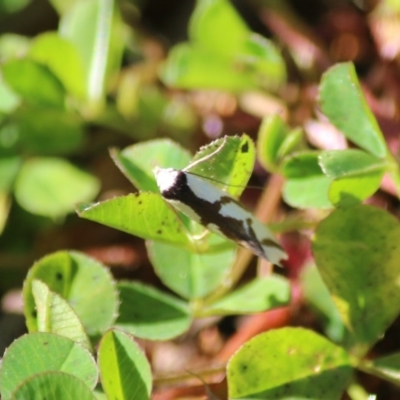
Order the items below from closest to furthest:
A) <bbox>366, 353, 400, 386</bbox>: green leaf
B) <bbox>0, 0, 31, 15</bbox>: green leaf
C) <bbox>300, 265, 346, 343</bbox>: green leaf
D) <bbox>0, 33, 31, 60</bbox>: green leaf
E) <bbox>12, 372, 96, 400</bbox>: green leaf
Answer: <bbox>12, 372, 96, 400</bbox>: green leaf
<bbox>366, 353, 400, 386</bbox>: green leaf
<bbox>300, 265, 346, 343</bbox>: green leaf
<bbox>0, 33, 31, 60</bbox>: green leaf
<bbox>0, 0, 31, 15</bbox>: green leaf

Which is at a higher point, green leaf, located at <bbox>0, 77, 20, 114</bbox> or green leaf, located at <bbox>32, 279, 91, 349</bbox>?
green leaf, located at <bbox>32, 279, 91, 349</bbox>

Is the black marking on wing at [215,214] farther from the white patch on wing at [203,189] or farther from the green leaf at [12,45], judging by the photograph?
the green leaf at [12,45]

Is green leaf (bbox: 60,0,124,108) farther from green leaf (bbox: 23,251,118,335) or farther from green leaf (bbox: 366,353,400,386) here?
green leaf (bbox: 366,353,400,386)

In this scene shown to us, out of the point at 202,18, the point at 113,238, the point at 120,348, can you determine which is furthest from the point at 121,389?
the point at 202,18

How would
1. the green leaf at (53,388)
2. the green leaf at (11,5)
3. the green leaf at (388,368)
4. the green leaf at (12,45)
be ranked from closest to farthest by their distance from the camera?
1. the green leaf at (53,388)
2. the green leaf at (388,368)
3. the green leaf at (12,45)
4. the green leaf at (11,5)

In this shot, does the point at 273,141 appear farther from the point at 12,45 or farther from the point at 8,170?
the point at 12,45

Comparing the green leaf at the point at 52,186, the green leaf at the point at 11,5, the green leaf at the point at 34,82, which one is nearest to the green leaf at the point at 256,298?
the green leaf at the point at 52,186

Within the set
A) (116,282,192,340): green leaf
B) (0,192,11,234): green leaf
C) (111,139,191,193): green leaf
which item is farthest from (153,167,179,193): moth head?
(0,192,11,234): green leaf
